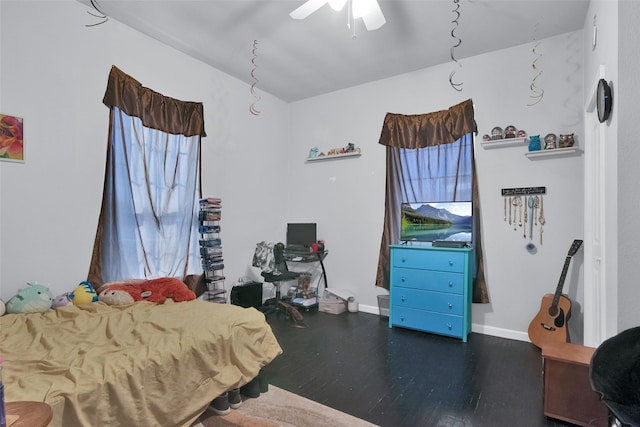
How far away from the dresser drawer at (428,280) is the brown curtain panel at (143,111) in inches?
105

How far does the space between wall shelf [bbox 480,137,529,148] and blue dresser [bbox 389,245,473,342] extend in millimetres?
1090

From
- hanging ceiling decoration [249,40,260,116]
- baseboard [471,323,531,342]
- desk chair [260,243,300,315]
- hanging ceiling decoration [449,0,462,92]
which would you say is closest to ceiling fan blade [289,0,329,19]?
hanging ceiling decoration [449,0,462,92]

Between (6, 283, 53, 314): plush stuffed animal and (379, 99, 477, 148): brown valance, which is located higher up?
(379, 99, 477, 148): brown valance

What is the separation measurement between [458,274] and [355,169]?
183cm

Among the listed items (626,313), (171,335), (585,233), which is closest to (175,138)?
(171,335)

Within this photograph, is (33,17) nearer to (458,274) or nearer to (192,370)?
(192,370)

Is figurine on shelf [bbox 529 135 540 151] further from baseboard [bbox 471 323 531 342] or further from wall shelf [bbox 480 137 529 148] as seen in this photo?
baseboard [bbox 471 323 531 342]

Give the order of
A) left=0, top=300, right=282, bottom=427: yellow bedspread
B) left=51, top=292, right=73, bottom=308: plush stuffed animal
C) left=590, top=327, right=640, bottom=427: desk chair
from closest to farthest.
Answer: left=590, top=327, right=640, bottom=427: desk chair
left=0, top=300, right=282, bottom=427: yellow bedspread
left=51, top=292, right=73, bottom=308: plush stuffed animal

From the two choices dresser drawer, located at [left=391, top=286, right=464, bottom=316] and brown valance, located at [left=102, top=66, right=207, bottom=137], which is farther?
dresser drawer, located at [left=391, top=286, right=464, bottom=316]

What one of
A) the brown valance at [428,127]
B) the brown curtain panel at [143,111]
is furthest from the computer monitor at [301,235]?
the brown curtain panel at [143,111]

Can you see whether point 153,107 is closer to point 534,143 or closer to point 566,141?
point 534,143

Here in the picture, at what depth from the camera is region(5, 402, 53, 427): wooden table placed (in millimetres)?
852

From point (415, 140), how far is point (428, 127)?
198 mm

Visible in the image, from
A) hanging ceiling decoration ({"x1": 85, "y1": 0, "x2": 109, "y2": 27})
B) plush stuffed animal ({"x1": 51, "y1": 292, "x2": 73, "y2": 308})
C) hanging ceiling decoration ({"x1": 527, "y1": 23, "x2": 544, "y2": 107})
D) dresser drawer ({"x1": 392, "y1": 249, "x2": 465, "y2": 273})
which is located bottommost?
plush stuffed animal ({"x1": 51, "y1": 292, "x2": 73, "y2": 308})
